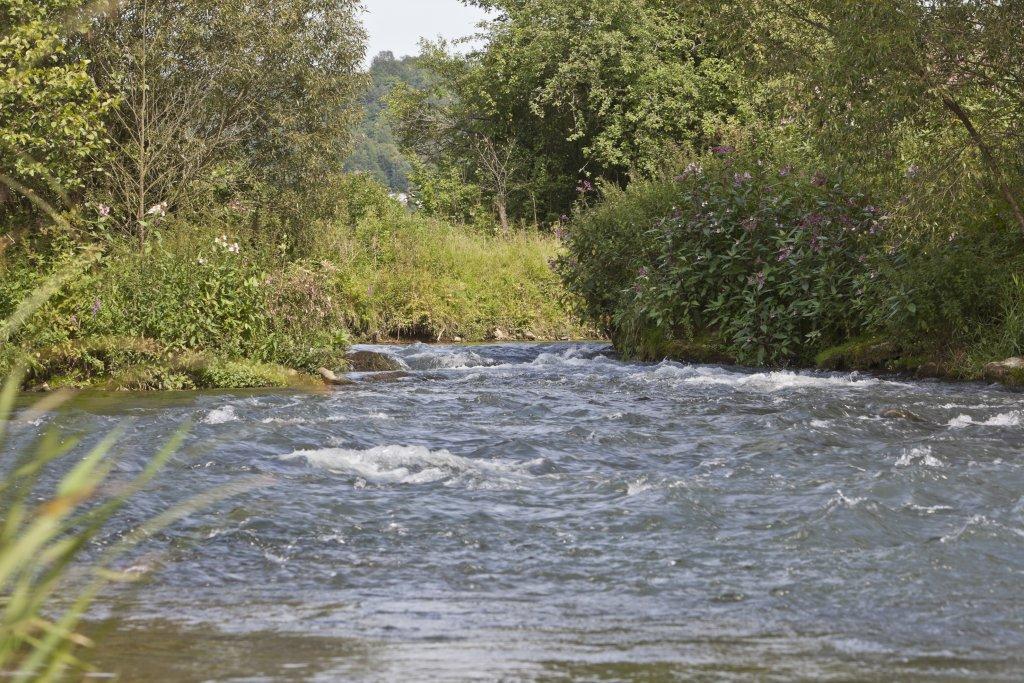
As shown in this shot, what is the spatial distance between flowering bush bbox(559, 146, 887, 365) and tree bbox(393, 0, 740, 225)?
40.8ft

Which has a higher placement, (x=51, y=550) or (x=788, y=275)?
(x=788, y=275)

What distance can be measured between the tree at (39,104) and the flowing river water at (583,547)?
417 centimetres

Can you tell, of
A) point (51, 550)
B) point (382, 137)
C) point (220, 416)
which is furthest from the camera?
point (382, 137)

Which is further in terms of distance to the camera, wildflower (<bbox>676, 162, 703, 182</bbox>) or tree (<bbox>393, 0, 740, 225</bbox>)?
tree (<bbox>393, 0, 740, 225</bbox>)

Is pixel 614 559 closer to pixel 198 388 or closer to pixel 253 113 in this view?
pixel 198 388

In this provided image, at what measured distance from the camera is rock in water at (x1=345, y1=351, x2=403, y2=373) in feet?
54.5

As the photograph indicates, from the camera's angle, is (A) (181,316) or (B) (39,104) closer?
(A) (181,316)

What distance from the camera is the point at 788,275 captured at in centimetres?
1552

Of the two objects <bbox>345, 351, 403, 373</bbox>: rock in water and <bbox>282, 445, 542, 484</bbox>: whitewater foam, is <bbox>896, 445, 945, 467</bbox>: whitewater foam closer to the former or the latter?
<bbox>282, 445, 542, 484</bbox>: whitewater foam

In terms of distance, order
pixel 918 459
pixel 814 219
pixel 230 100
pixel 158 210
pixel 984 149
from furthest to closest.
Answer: pixel 230 100, pixel 158 210, pixel 814 219, pixel 984 149, pixel 918 459

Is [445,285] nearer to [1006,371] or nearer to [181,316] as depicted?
[181,316]

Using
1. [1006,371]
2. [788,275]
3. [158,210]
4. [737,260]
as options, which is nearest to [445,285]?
[158,210]

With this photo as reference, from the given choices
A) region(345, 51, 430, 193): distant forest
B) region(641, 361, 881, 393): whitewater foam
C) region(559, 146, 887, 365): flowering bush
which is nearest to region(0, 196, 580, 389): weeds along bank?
region(641, 361, 881, 393): whitewater foam

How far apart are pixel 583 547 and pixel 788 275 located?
10.2m
